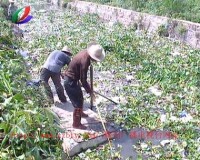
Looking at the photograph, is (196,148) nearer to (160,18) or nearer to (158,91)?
(158,91)

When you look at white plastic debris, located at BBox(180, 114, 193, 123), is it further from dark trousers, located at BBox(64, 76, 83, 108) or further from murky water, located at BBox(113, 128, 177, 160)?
dark trousers, located at BBox(64, 76, 83, 108)

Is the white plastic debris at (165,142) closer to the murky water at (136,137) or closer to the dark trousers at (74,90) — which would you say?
the murky water at (136,137)

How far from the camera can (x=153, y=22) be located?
1260 centimetres

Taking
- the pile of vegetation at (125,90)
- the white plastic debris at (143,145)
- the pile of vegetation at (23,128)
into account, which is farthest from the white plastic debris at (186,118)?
the pile of vegetation at (23,128)

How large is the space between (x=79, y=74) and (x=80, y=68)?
5.1 inches

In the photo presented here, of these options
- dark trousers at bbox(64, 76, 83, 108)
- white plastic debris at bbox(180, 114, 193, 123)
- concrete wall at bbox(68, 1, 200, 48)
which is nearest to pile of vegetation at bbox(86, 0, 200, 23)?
concrete wall at bbox(68, 1, 200, 48)

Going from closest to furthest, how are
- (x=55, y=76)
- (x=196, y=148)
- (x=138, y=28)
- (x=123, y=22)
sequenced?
(x=196, y=148) → (x=55, y=76) → (x=138, y=28) → (x=123, y=22)

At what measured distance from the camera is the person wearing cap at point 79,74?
18.5ft

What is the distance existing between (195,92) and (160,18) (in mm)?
5612

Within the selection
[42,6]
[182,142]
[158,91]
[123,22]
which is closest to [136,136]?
[182,142]

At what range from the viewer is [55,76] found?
22.0ft

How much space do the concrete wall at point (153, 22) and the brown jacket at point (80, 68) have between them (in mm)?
5823

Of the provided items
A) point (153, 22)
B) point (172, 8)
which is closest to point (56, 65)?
point (153, 22)

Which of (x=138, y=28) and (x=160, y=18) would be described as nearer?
(x=160, y=18)
